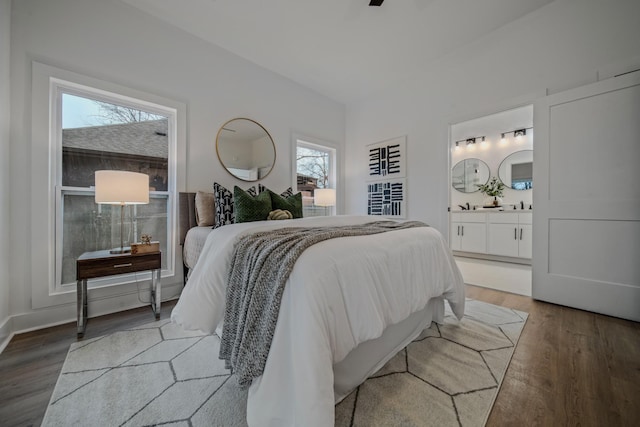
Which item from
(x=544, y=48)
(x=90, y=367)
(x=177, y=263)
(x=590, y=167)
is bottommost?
(x=90, y=367)

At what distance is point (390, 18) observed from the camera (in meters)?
2.44

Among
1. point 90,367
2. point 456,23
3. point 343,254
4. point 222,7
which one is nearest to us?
point 343,254

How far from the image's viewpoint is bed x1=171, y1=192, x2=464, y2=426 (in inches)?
33.4

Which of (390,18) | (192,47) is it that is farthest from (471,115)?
(192,47)

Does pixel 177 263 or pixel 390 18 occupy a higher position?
pixel 390 18

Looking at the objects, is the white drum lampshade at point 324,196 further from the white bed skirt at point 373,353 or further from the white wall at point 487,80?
the white bed skirt at point 373,353

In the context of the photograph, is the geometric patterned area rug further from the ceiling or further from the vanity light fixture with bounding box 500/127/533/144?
the vanity light fixture with bounding box 500/127/533/144

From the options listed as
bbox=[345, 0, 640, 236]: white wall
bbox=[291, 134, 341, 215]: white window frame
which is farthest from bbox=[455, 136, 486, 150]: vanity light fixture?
bbox=[291, 134, 341, 215]: white window frame

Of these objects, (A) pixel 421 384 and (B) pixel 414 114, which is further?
(B) pixel 414 114

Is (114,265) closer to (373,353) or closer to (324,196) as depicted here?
(373,353)

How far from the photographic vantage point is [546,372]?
53.2 inches

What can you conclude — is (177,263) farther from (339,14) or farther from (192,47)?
(339,14)

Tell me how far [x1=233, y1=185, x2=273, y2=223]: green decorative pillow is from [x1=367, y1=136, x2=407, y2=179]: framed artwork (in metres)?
2.20

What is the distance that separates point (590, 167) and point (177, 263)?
13.3ft
